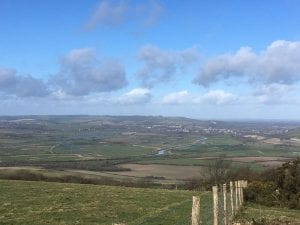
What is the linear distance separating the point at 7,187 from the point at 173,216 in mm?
19408

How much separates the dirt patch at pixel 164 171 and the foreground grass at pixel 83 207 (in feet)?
192

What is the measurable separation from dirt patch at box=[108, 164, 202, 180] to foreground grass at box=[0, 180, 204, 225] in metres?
58.5

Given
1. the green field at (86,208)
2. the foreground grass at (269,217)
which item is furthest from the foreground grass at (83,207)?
the foreground grass at (269,217)

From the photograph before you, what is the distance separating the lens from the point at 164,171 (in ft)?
350

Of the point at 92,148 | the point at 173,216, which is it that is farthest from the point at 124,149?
the point at 173,216

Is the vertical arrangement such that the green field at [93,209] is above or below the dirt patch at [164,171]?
above

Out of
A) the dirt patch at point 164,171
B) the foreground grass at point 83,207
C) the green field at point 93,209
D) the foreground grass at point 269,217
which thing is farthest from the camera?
the dirt patch at point 164,171

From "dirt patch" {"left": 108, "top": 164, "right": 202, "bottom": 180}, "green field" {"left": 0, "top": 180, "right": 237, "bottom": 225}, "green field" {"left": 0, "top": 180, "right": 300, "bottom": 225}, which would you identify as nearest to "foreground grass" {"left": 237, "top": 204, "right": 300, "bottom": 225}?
"green field" {"left": 0, "top": 180, "right": 300, "bottom": 225}

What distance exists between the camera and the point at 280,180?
49219mm

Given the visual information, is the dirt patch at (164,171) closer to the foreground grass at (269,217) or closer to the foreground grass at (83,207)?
the foreground grass at (83,207)

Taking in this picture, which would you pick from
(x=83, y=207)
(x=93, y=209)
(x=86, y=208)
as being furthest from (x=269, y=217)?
(x=83, y=207)

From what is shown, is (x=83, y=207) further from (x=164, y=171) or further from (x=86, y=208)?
(x=164, y=171)

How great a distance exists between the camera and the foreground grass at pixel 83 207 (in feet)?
77.2

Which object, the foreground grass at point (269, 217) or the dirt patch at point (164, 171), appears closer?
the foreground grass at point (269, 217)
